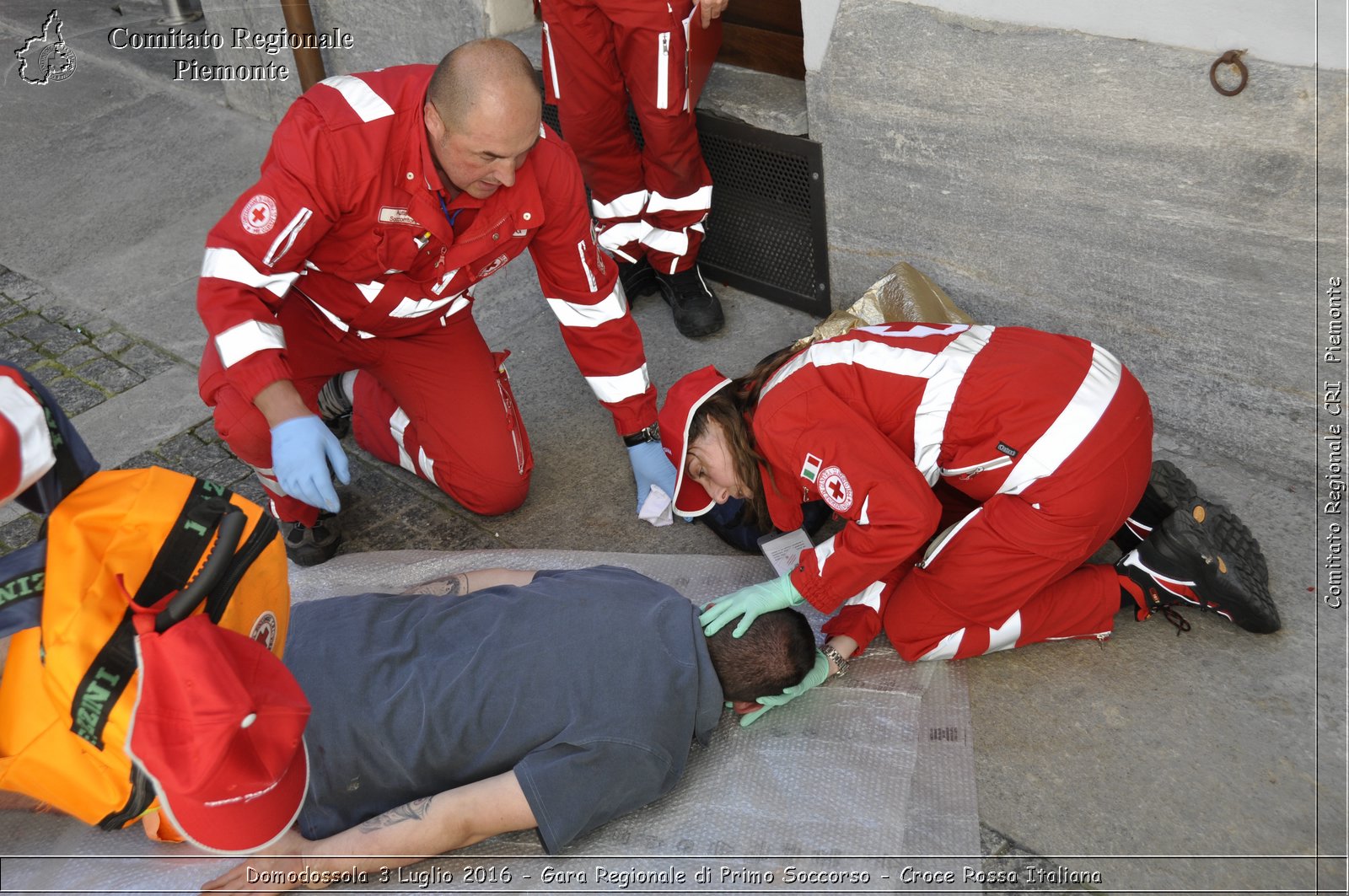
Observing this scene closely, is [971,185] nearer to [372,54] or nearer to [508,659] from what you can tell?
[508,659]

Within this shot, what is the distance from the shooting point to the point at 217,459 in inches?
124

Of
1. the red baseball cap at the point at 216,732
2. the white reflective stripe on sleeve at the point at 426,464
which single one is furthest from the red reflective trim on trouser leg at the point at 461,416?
the red baseball cap at the point at 216,732

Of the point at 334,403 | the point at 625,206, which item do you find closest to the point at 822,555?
the point at 334,403

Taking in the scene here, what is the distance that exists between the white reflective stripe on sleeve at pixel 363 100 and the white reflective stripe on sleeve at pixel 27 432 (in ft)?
3.39

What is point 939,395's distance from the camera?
88.3 inches

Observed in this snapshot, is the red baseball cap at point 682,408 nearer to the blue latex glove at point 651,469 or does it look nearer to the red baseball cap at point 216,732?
the blue latex glove at point 651,469

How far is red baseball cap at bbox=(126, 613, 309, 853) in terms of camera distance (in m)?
1.52

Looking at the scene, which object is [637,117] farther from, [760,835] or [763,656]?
[760,835]

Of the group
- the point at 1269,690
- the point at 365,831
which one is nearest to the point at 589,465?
the point at 365,831

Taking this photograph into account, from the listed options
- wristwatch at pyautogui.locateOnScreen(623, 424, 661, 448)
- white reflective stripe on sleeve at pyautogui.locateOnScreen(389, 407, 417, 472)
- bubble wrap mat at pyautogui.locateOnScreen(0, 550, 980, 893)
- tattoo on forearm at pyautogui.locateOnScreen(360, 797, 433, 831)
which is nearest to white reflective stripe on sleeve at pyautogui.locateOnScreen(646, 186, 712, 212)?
wristwatch at pyautogui.locateOnScreen(623, 424, 661, 448)

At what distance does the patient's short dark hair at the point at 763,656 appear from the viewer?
2072 millimetres

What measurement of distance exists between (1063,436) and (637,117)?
5.83ft

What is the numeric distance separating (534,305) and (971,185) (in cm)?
150

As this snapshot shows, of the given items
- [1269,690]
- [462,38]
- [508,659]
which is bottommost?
Answer: [1269,690]
